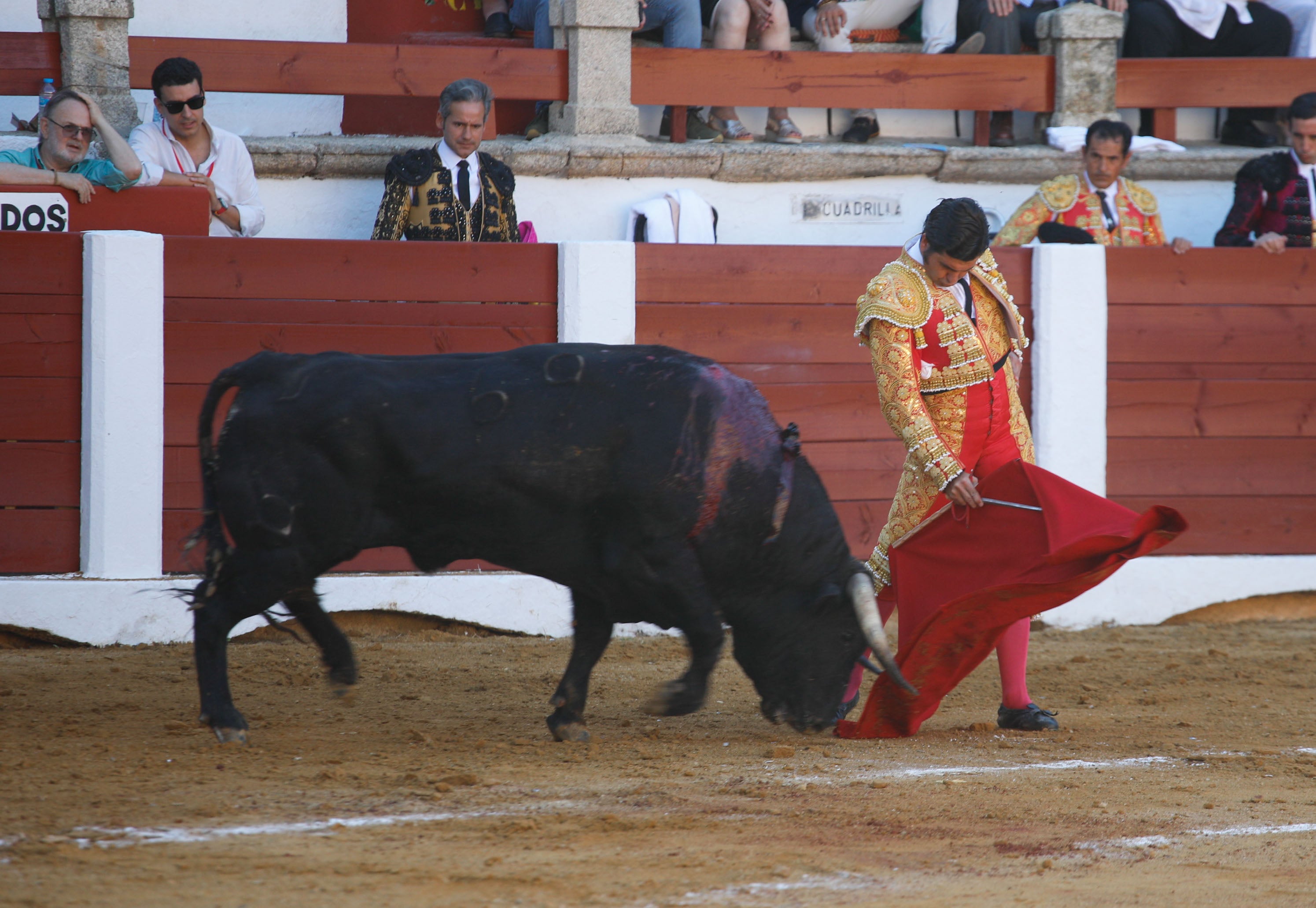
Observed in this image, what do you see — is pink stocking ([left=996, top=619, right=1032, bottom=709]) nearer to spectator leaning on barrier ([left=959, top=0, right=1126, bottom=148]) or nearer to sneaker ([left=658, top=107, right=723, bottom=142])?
sneaker ([left=658, top=107, right=723, bottom=142])

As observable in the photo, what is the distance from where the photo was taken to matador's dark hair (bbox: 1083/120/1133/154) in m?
6.06

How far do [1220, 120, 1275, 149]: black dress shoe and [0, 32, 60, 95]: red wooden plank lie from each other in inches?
222

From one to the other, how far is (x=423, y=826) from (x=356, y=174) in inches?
166

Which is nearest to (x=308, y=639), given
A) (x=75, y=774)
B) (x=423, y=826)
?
(x=75, y=774)

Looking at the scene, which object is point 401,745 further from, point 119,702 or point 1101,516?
point 1101,516

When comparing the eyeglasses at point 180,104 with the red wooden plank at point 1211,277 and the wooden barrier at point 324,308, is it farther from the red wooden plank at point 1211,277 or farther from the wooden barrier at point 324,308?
the red wooden plank at point 1211,277

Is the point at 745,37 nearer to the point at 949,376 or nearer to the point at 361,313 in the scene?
the point at 361,313

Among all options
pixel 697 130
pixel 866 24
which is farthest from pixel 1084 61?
pixel 697 130

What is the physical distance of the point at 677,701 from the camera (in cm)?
350

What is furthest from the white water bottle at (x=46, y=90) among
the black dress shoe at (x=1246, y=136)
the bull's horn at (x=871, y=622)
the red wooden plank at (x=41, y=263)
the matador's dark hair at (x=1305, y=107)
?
the black dress shoe at (x=1246, y=136)

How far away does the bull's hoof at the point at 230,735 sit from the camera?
3.42m

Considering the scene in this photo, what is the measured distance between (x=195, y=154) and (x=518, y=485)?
9.59 ft

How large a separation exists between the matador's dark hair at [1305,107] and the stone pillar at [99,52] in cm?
485

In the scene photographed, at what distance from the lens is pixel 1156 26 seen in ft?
24.9
